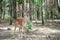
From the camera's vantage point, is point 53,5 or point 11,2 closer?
point 11,2

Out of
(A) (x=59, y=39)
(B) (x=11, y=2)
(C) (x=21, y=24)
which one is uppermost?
(B) (x=11, y=2)

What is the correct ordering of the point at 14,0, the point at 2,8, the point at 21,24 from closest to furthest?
the point at 21,24
the point at 14,0
the point at 2,8

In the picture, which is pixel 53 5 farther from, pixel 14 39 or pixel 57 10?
pixel 14 39

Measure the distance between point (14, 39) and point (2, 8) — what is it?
15.6 m

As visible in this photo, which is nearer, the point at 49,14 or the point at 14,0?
the point at 14,0

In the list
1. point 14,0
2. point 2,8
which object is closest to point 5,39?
point 14,0

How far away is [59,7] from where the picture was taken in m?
26.0

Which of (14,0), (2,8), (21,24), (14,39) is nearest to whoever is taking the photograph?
(21,24)

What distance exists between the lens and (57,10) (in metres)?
25.6

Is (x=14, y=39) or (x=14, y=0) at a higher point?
(x=14, y=0)

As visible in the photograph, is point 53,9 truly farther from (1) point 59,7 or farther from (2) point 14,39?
(2) point 14,39

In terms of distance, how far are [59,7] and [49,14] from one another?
199cm

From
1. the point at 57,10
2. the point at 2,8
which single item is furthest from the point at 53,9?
the point at 2,8

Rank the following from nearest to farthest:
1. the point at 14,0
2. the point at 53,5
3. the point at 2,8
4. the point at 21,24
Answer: the point at 21,24 < the point at 14,0 < the point at 2,8 < the point at 53,5
